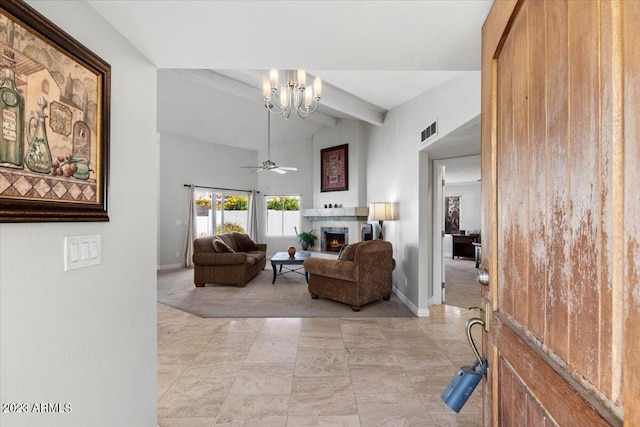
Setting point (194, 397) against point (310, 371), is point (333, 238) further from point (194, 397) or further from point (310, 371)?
point (194, 397)

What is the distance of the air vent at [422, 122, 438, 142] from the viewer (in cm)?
347

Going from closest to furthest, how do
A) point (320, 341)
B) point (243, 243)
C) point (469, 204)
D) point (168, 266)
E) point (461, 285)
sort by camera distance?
point (320, 341) → point (461, 285) → point (243, 243) → point (168, 266) → point (469, 204)

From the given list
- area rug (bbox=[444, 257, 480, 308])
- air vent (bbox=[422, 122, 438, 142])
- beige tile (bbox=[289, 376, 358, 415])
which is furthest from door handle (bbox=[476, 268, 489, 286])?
area rug (bbox=[444, 257, 480, 308])

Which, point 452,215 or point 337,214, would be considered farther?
point 452,215

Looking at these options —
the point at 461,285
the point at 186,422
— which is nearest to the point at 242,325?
the point at 186,422

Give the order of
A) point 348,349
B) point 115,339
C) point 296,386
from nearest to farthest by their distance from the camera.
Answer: point 115,339 < point 296,386 < point 348,349

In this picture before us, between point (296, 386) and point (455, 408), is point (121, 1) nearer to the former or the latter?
point (455, 408)

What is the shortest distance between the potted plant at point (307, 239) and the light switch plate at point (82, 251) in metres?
6.81

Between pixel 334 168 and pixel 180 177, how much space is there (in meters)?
3.69

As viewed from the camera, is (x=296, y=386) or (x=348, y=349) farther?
(x=348, y=349)

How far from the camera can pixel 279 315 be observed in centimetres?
375

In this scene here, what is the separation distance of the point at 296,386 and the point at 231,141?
22.2 feet

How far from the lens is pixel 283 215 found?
28.5 ft

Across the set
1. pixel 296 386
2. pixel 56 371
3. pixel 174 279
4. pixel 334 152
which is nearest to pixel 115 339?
pixel 56 371
